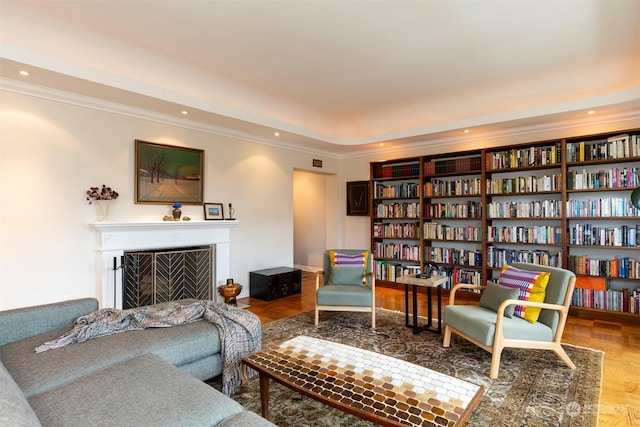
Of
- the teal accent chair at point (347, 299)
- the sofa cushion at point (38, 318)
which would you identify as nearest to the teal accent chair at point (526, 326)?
the teal accent chair at point (347, 299)

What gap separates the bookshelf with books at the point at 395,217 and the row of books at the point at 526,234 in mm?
1150

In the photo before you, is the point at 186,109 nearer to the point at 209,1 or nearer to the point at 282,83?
the point at 282,83

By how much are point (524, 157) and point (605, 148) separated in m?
0.84

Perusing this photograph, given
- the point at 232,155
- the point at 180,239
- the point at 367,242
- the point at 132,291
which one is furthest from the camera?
the point at 367,242

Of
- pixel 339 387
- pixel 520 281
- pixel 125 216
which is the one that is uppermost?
pixel 125 216

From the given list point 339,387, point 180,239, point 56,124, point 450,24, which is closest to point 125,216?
point 180,239

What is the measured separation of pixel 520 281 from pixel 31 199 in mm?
4667

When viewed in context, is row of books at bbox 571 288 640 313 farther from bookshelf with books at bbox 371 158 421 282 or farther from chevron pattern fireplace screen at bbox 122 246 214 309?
chevron pattern fireplace screen at bbox 122 246 214 309

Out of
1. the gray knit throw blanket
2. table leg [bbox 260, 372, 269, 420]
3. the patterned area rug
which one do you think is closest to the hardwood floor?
the patterned area rug

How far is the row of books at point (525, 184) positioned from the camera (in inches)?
171

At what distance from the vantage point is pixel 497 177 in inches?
197

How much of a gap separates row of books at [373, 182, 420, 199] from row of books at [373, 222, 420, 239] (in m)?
0.50

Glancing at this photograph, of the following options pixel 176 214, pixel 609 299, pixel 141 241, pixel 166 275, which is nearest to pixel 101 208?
pixel 141 241

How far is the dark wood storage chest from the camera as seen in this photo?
15.9 ft
